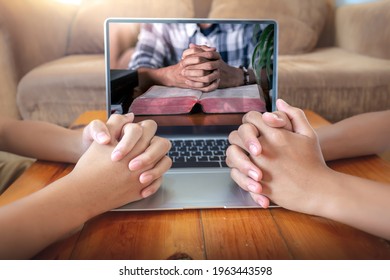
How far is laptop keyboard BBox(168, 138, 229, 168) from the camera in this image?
1.72 ft

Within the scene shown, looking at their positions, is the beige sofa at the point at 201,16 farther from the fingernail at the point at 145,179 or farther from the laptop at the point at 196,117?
the fingernail at the point at 145,179

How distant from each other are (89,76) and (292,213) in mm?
367

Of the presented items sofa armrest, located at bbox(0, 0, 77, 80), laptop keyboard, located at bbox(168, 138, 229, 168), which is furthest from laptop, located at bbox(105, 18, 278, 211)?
sofa armrest, located at bbox(0, 0, 77, 80)

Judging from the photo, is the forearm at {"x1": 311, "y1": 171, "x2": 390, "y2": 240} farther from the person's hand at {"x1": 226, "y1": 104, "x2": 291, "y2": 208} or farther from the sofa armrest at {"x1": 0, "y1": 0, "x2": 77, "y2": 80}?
the sofa armrest at {"x1": 0, "y1": 0, "x2": 77, "y2": 80}

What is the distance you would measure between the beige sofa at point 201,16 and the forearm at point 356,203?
0.18 m

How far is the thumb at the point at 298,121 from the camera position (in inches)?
17.0

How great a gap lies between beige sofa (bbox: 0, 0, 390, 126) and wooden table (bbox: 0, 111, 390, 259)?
0.69ft

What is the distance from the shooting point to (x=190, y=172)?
19.9 inches

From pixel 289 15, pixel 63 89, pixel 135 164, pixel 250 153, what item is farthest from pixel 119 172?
pixel 289 15

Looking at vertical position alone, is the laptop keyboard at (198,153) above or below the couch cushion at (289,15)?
below

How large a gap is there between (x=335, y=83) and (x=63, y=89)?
391 mm

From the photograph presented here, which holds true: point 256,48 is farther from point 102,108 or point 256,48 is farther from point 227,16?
point 102,108

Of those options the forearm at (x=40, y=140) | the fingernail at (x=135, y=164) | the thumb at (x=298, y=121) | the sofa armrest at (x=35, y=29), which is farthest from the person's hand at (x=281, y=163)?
the sofa armrest at (x=35, y=29)

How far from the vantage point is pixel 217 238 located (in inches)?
15.2
